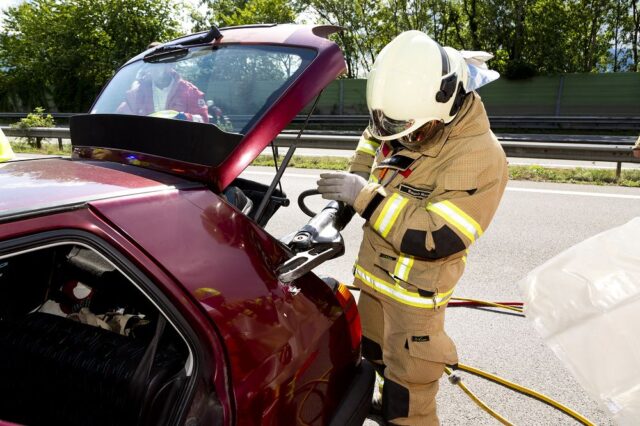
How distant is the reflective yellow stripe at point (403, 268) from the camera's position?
5.76 feet

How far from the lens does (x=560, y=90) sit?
64.4 ft

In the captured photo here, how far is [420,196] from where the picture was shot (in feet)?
5.64

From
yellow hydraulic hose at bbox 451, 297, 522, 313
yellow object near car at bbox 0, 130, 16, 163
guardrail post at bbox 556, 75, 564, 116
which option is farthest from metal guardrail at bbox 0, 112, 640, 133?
yellow hydraulic hose at bbox 451, 297, 522, 313

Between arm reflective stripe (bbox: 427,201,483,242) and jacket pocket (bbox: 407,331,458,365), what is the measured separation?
429mm

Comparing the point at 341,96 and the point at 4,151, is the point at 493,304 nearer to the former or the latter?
the point at 4,151

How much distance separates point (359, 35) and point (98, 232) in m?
27.3

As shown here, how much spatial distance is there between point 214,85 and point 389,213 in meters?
0.75

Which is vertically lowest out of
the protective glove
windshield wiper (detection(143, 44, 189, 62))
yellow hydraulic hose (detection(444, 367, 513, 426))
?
yellow hydraulic hose (detection(444, 367, 513, 426))

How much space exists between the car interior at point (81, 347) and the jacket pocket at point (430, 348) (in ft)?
2.65

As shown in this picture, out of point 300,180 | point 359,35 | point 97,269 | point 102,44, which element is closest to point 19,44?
point 102,44

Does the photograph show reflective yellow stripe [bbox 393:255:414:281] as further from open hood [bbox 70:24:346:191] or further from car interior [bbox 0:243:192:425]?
car interior [bbox 0:243:192:425]

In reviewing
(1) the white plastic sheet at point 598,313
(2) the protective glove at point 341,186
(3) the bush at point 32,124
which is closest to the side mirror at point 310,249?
(2) the protective glove at point 341,186

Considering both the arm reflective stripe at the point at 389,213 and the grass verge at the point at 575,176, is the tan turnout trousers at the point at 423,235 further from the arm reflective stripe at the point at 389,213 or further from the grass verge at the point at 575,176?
the grass verge at the point at 575,176

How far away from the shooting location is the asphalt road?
234 centimetres
